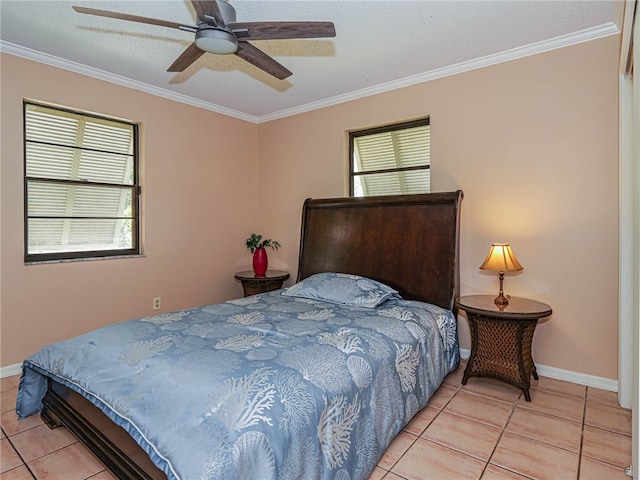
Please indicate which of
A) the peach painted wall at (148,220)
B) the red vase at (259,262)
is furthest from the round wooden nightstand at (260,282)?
the peach painted wall at (148,220)

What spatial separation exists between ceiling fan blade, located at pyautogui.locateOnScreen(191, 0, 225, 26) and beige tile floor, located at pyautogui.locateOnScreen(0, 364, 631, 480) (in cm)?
227

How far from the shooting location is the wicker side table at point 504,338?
8.09 feet

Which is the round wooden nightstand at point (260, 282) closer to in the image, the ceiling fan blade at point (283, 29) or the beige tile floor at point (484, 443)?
the beige tile floor at point (484, 443)

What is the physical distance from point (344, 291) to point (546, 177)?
1795mm

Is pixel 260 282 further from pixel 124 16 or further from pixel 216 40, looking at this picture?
pixel 124 16

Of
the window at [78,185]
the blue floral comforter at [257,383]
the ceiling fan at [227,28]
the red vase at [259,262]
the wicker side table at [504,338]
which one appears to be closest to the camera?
the blue floral comforter at [257,383]

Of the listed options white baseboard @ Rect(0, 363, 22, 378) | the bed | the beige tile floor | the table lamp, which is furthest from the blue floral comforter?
white baseboard @ Rect(0, 363, 22, 378)

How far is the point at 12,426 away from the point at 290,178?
129 inches

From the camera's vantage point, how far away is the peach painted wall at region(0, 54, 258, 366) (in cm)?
288

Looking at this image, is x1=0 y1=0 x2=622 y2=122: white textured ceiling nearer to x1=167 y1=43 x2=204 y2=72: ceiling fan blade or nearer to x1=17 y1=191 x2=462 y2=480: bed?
x1=167 y1=43 x2=204 y2=72: ceiling fan blade

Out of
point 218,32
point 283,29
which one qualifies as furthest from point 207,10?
point 283,29

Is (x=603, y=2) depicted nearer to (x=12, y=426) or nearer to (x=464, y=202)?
(x=464, y=202)

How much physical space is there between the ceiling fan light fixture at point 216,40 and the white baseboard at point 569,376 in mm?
2887

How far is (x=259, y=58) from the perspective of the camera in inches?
88.8
